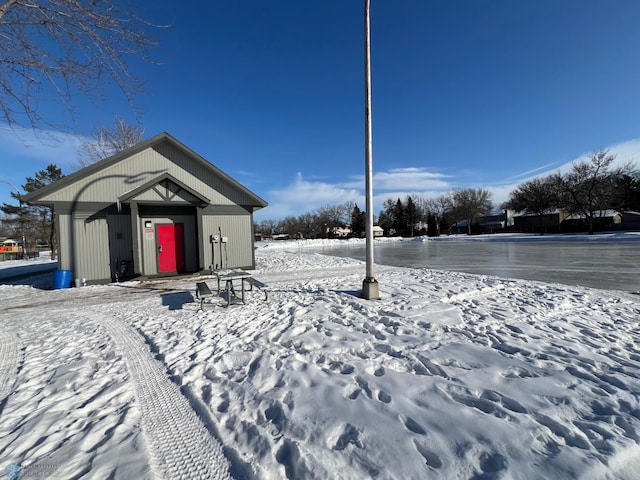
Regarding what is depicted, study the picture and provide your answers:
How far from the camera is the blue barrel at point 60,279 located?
33.7 ft

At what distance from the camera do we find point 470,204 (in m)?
76.9

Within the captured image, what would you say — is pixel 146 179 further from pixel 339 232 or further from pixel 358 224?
pixel 339 232

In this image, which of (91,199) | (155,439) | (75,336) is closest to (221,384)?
(155,439)

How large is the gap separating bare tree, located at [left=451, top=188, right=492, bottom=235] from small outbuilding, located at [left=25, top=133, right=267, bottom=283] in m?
74.6

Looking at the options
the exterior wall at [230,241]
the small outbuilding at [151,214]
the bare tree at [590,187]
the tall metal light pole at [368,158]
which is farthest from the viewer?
the bare tree at [590,187]

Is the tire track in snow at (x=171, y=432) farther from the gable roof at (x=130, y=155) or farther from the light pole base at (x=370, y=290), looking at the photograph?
the gable roof at (x=130, y=155)

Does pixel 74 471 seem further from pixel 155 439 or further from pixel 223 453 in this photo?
pixel 223 453

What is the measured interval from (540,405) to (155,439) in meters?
3.73

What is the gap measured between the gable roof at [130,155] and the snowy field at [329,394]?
6501 millimetres

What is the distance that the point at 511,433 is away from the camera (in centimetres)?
242

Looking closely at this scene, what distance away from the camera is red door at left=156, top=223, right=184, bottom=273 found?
12391 millimetres

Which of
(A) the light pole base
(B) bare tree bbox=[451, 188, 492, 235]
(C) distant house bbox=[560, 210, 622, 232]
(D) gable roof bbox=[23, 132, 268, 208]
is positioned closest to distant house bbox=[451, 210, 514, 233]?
(B) bare tree bbox=[451, 188, 492, 235]

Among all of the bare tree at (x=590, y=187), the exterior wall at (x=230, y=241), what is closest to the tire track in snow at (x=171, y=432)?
the exterior wall at (x=230, y=241)

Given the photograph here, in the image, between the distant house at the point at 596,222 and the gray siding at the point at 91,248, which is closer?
the gray siding at the point at 91,248
